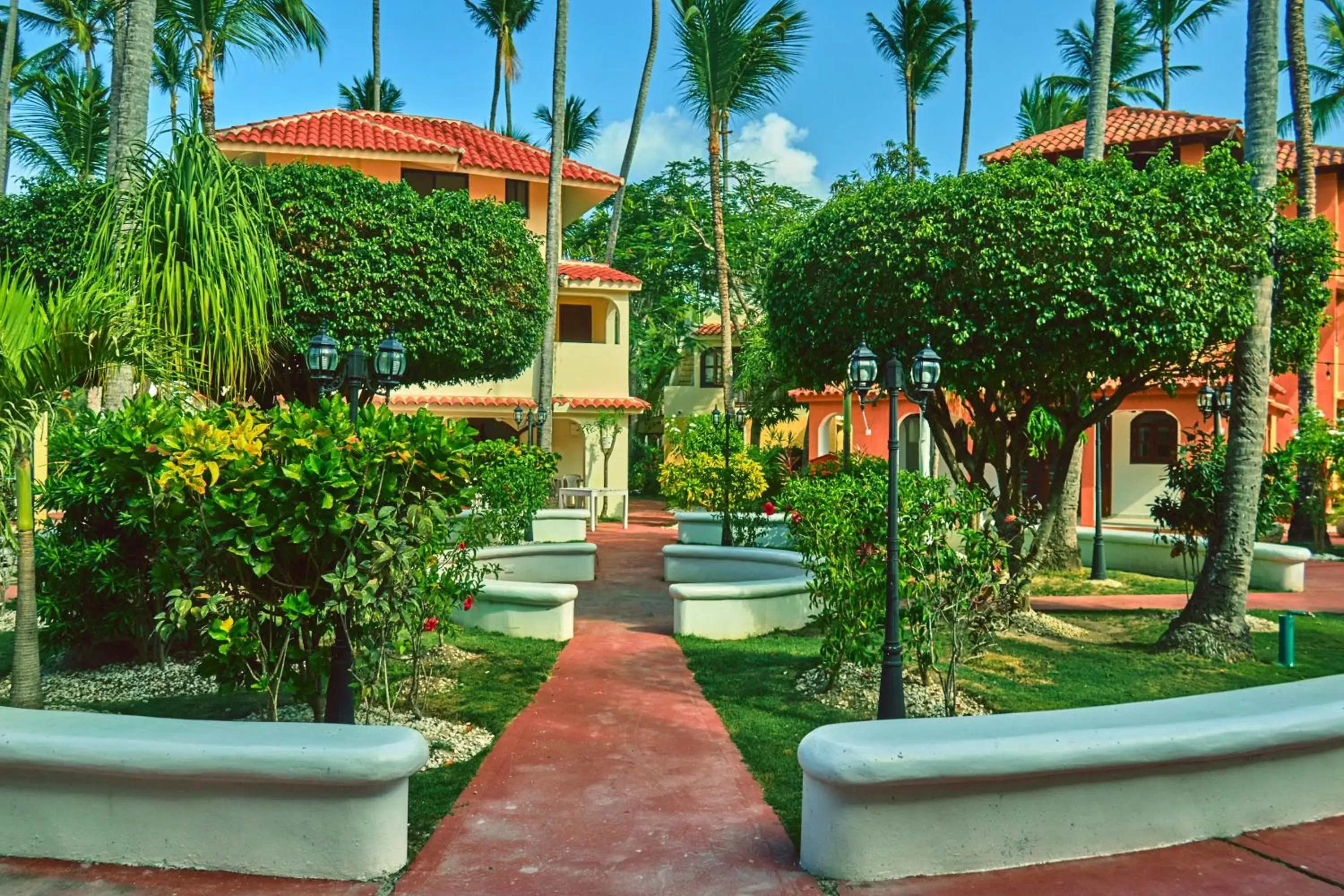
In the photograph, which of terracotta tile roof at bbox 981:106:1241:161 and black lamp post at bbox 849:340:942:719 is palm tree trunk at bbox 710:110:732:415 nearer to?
Answer: terracotta tile roof at bbox 981:106:1241:161

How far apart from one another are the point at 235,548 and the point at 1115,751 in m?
4.55

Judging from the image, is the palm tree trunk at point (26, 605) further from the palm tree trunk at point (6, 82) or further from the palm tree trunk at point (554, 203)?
the palm tree trunk at point (6, 82)

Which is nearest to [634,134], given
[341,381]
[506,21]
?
[506,21]

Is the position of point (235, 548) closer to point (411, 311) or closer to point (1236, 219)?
point (1236, 219)

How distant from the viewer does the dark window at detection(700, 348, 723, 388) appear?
35.5 metres

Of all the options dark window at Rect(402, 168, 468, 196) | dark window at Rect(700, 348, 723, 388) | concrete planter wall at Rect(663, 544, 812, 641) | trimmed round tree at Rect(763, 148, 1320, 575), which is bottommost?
concrete planter wall at Rect(663, 544, 812, 641)

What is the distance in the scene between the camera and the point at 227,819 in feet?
14.5

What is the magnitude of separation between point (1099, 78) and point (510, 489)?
33.4 feet

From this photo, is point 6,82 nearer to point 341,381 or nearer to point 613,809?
point 341,381

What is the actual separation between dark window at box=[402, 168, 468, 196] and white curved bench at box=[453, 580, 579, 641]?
1563 cm

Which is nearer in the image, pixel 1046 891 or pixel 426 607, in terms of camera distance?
pixel 1046 891

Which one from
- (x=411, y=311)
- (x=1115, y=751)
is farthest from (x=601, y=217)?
(x=1115, y=751)

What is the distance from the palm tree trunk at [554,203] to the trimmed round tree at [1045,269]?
1093cm

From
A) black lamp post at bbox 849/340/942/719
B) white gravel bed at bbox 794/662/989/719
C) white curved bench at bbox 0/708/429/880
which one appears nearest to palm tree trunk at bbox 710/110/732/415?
white gravel bed at bbox 794/662/989/719
